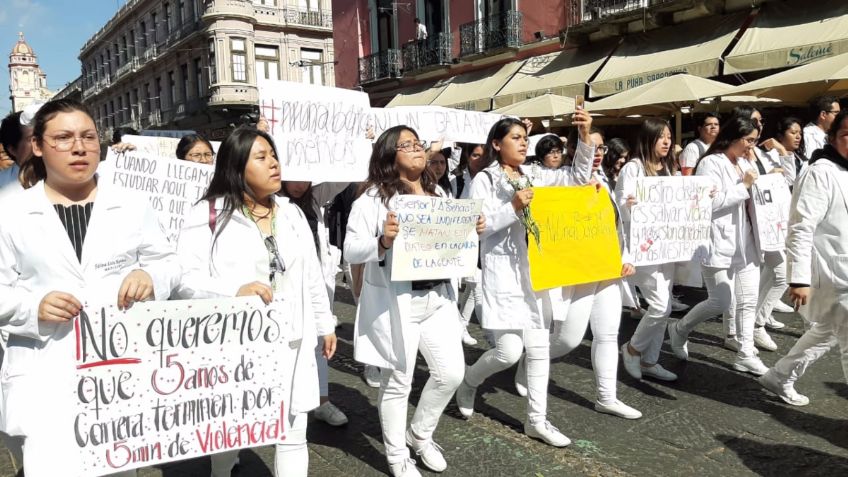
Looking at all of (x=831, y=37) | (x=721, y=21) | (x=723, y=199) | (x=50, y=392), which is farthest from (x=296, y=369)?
(x=721, y=21)

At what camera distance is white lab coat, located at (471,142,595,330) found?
12.1 ft

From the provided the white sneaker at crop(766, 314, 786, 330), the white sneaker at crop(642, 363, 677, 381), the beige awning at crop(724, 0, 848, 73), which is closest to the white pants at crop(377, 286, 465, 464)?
the white sneaker at crop(642, 363, 677, 381)

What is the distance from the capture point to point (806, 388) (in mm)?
4418

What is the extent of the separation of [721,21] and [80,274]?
14813mm

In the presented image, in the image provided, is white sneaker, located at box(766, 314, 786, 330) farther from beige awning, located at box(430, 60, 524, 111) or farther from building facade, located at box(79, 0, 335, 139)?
→ building facade, located at box(79, 0, 335, 139)

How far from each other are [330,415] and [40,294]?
7.68ft

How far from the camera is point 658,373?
4730mm

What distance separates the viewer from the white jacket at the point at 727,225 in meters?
4.66

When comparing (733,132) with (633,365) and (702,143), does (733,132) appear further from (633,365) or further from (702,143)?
(633,365)

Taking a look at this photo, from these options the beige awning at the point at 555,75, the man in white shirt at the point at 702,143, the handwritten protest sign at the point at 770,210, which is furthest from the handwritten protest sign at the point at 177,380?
the beige awning at the point at 555,75

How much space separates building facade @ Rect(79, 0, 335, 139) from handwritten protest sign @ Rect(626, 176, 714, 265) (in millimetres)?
28445

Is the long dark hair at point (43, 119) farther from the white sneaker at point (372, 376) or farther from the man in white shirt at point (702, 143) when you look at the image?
the man in white shirt at point (702, 143)

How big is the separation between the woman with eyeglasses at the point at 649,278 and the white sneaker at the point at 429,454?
190 centimetres

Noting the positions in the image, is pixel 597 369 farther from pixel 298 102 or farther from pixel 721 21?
pixel 721 21
